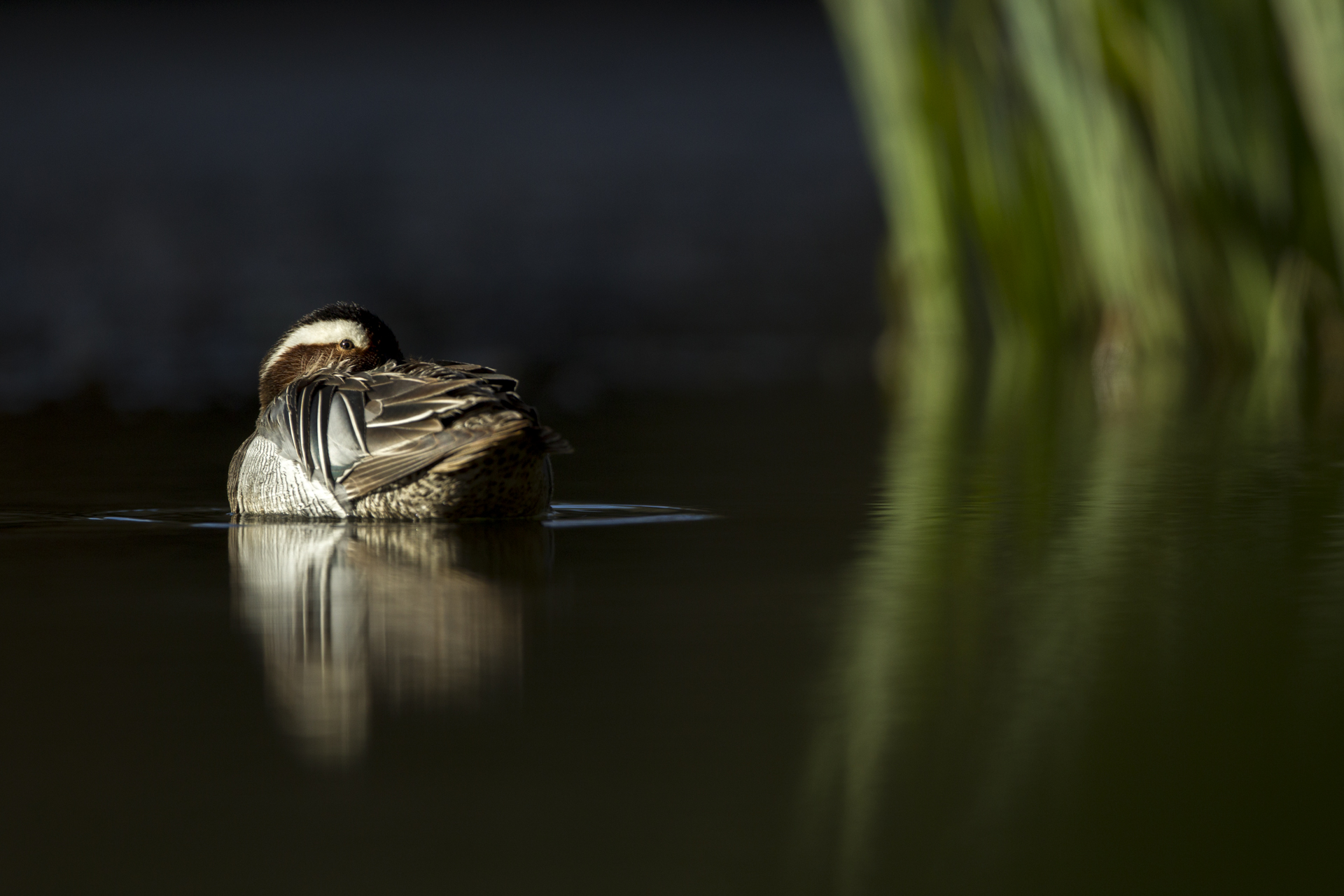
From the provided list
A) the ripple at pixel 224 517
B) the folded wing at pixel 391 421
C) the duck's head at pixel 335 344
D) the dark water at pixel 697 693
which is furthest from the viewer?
the duck's head at pixel 335 344

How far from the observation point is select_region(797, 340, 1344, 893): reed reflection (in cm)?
249

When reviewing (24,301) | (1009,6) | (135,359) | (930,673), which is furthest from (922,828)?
(24,301)

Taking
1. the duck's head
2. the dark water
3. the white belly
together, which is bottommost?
the dark water

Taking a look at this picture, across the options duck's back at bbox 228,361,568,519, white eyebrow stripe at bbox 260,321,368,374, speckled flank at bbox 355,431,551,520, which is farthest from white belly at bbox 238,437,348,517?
white eyebrow stripe at bbox 260,321,368,374

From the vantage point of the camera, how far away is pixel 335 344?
245 inches

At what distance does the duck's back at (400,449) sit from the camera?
530cm

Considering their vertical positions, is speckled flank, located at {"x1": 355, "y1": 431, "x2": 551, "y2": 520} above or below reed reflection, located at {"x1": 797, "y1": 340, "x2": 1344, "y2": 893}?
above

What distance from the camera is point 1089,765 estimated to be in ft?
9.25

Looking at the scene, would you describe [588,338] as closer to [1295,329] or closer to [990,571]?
[1295,329]

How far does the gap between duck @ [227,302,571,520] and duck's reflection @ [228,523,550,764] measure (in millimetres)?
77

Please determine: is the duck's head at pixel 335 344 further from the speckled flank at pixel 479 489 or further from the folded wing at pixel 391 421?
the speckled flank at pixel 479 489

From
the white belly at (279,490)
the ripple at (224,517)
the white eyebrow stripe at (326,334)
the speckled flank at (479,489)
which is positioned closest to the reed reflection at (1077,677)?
the ripple at (224,517)

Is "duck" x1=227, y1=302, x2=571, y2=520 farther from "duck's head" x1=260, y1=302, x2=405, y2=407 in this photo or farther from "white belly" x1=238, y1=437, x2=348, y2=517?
"duck's head" x1=260, y1=302, x2=405, y2=407

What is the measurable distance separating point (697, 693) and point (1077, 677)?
68cm
